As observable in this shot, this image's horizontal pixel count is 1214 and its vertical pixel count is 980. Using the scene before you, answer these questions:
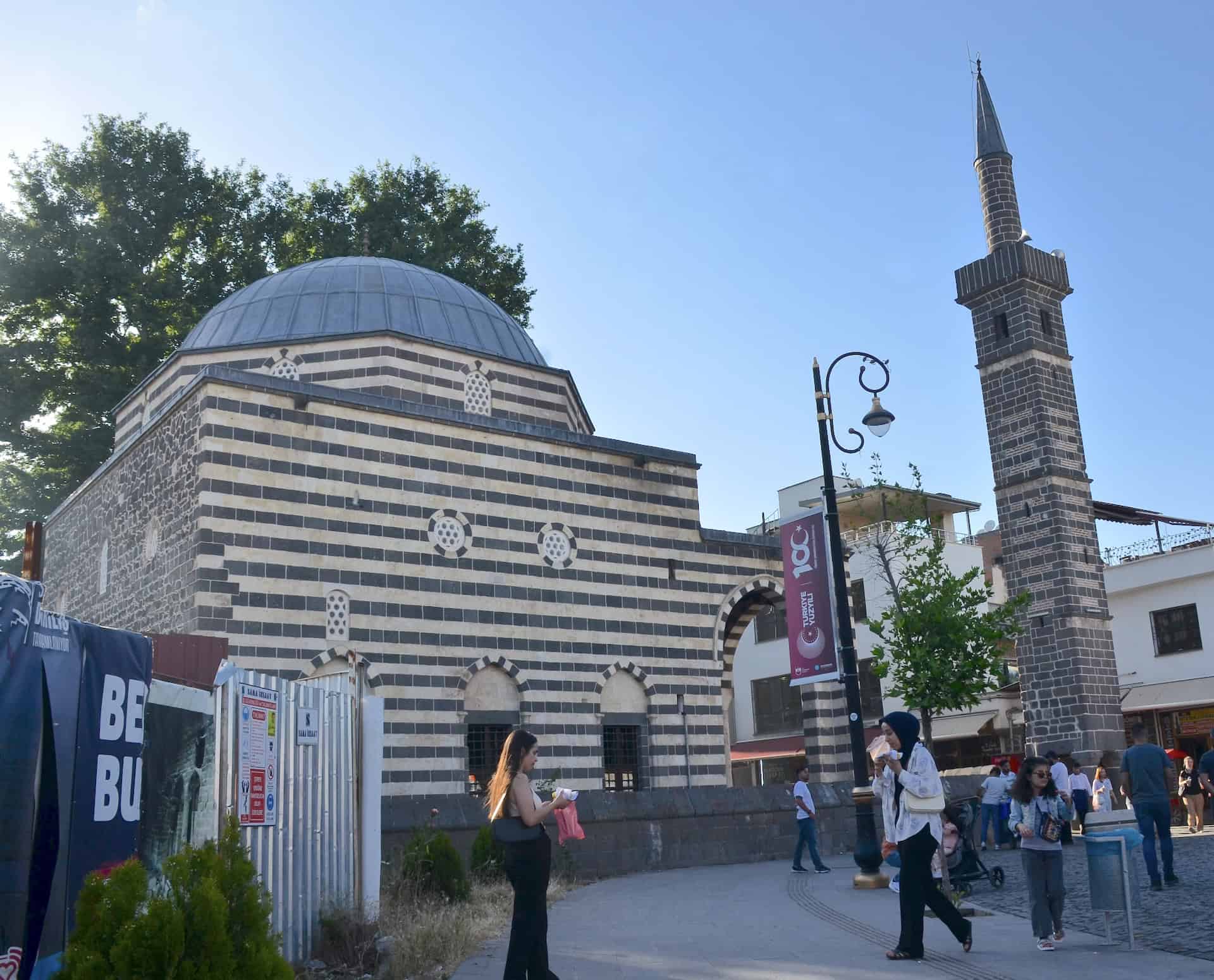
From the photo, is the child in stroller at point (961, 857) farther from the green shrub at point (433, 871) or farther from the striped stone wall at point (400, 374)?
the striped stone wall at point (400, 374)

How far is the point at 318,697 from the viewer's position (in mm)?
8414

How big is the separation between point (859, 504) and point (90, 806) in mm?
34927

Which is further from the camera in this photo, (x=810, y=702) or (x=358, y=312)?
(x=810, y=702)

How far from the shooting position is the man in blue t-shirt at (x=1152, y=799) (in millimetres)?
10992

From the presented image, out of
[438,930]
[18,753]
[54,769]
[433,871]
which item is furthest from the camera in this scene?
[433,871]

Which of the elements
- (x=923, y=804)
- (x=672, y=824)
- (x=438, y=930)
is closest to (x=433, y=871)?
(x=438, y=930)

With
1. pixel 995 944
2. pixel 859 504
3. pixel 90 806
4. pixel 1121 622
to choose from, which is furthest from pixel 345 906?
pixel 859 504

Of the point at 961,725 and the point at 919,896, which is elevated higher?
the point at 961,725

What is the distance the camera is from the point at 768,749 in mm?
37125

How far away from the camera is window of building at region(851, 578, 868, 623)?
119 feet

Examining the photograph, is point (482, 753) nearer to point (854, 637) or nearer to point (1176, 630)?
point (854, 637)

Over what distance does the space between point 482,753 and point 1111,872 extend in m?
11.8

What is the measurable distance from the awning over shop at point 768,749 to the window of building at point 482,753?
18.6 meters

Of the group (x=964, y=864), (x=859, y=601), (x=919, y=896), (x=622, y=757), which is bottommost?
(x=964, y=864)
